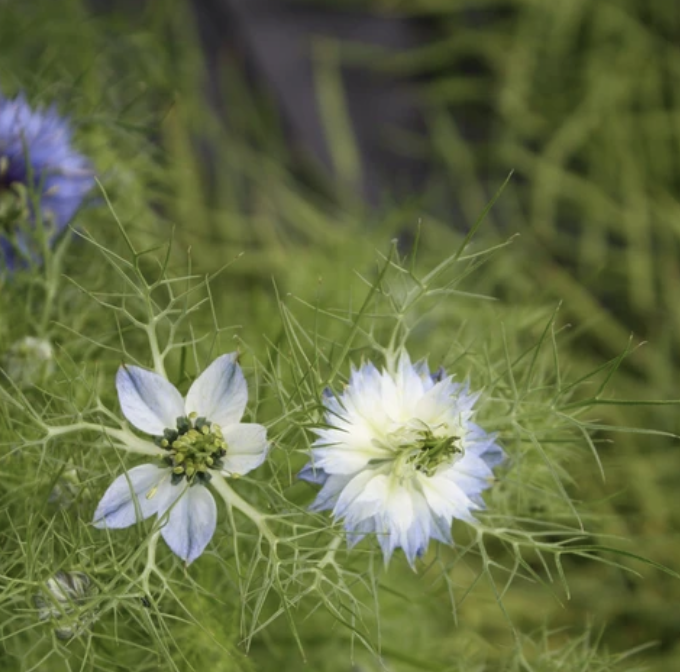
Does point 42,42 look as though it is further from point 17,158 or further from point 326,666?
point 326,666

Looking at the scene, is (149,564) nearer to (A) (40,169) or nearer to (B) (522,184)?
(A) (40,169)

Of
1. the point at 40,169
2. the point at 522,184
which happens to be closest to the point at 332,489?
the point at 40,169

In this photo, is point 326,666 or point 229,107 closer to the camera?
point 326,666

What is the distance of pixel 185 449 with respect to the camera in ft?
1.31

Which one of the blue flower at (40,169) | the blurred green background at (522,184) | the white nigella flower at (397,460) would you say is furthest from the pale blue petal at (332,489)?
the blurred green background at (522,184)

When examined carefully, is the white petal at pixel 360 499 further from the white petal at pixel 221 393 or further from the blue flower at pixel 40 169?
the blue flower at pixel 40 169

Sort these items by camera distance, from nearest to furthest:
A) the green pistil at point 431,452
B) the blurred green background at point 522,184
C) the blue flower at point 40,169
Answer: the green pistil at point 431,452 → the blue flower at point 40,169 → the blurred green background at point 522,184

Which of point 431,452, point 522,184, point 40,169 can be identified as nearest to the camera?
point 431,452

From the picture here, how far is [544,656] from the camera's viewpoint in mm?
505

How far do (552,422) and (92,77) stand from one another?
474 millimetres

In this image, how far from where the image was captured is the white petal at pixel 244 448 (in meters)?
0.40

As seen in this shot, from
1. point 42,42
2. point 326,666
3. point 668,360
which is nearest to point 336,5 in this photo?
point 42,42

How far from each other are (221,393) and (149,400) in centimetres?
3

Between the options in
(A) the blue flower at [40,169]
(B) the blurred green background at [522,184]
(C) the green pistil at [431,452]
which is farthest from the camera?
(B) the blurred green background at [522,184]
